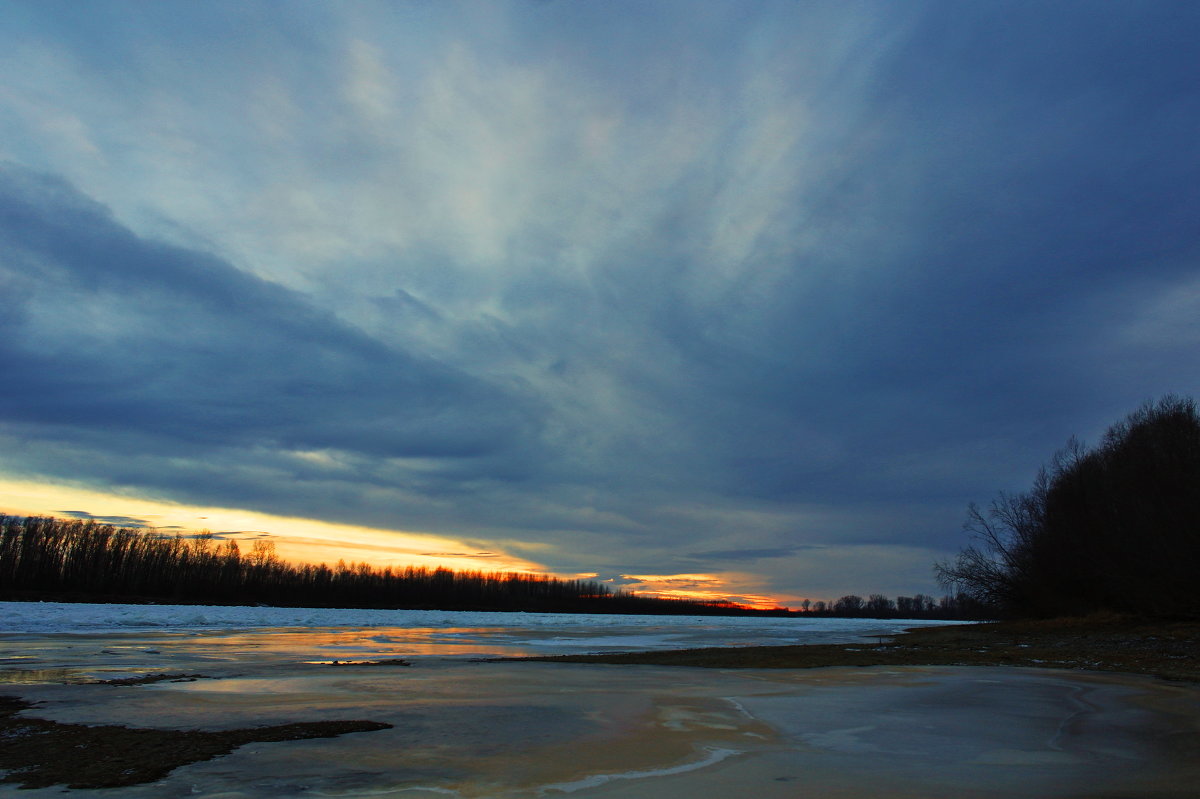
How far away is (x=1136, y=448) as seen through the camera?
41.8 metres

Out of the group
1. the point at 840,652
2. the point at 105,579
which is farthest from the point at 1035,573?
the point at 105,579

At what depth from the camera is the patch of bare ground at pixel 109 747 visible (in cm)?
598

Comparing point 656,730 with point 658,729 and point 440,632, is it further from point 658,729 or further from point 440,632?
point 440,632

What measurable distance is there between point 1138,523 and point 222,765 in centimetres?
4213

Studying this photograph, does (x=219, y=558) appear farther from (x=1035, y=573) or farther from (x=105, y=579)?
(x=1035, y=573)

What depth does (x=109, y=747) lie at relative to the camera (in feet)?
23.2

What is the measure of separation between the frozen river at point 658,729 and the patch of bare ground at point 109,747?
316 mm

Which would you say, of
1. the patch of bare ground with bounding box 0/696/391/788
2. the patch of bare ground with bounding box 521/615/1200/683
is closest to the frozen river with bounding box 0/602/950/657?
the patch of bare ground with bounding box 521/615/1200/683

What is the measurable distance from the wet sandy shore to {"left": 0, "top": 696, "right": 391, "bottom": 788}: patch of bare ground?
24 centimetres

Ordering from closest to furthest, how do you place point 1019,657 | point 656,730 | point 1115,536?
1. point 656,730
2. point 1019,657
3. point 1115,536

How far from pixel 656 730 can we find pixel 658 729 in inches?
3.1

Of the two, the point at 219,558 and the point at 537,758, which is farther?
the point at 219,558

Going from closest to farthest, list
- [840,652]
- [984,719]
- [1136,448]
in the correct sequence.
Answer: [984,719]
[840,652]
[1136,448]

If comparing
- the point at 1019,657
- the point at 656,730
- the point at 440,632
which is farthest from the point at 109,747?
the point at 440,632
